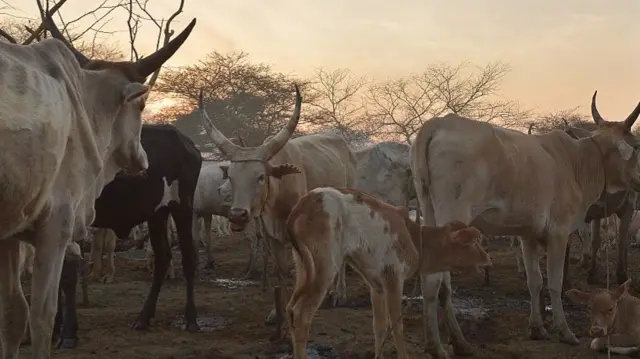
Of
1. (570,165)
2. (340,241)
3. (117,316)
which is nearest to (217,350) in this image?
(340,241)

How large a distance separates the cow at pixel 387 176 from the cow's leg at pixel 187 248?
254 inches

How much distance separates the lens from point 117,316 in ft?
27.6

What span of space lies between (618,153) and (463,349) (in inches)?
129

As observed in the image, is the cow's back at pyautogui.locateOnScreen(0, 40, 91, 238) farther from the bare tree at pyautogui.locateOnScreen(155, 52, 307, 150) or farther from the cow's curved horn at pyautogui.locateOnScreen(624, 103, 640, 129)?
the bare tree at pyautogui.locateOnScreen(155, 52, 307, 150)

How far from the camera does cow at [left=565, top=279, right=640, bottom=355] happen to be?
6.47 m

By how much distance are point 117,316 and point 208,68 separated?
25452mm

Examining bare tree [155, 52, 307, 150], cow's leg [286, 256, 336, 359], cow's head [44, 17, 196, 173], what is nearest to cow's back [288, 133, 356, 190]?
cow's leg [286, 256, 336, 359]

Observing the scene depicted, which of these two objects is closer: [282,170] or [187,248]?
[282,170]

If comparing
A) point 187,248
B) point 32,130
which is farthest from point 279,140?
point 32,130

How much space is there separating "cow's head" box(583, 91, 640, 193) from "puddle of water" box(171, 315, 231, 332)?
4.64 meters

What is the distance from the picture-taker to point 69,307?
682 cm

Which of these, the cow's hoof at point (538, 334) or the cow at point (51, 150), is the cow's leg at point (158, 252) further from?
the cow's hoof at point (538, 334)

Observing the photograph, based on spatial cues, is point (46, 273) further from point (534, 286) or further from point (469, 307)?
point (469, 307)

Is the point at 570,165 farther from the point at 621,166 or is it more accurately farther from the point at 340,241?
the point at 340,241
